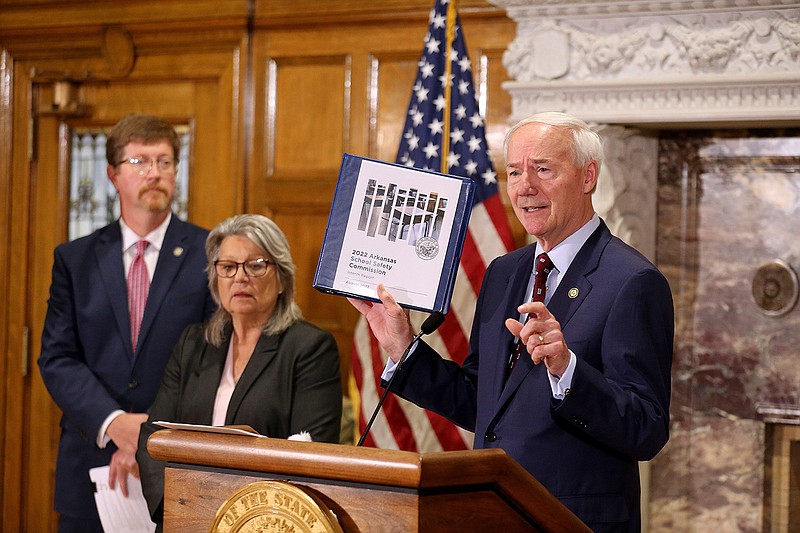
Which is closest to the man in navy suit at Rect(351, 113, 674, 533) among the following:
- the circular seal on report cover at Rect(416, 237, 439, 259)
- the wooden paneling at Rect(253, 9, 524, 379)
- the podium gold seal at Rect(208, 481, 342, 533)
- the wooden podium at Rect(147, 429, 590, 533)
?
the circular seal on report cover at Rect(416, 237, 439, 259)

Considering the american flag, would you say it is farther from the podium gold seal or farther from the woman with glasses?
the podium gold seal

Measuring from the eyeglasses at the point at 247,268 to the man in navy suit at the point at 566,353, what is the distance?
887 mm

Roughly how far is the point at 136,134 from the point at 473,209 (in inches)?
51.4

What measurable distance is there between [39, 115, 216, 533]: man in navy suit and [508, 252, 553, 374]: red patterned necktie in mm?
1588

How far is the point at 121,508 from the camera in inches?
138

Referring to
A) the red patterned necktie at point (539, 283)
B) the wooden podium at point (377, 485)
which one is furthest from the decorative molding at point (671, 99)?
the wooden podium at point (377, 485)

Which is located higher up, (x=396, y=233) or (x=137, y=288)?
(x=396, y=233)

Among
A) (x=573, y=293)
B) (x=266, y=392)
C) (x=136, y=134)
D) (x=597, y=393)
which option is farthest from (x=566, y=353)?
(x=136, y=134)

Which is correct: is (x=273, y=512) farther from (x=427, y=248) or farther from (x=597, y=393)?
(x=427, y=248)

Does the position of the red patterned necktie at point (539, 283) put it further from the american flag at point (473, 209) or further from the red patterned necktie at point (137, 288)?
the red patterned necktie at point (137, 288)

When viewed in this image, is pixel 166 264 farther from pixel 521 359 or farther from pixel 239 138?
pixel 521 359

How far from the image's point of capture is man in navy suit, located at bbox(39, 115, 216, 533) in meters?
3.64

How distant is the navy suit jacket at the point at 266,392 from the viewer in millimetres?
3117

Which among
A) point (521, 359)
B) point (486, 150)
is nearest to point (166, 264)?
point (486, 150)
